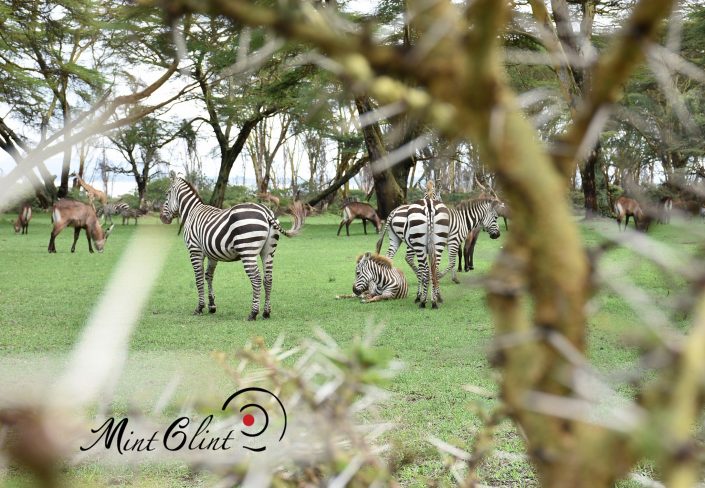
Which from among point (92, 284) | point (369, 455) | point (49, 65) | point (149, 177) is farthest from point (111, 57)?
point (369, 455)

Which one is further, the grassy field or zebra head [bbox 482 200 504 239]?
zebra head [bbox 482 200 504 239]

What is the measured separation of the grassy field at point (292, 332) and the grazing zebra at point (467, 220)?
45 cm

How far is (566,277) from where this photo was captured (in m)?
0.37

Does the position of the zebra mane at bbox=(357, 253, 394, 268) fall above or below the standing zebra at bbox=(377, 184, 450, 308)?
below

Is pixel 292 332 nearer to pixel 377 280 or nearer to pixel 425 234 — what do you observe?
pixel 377 280

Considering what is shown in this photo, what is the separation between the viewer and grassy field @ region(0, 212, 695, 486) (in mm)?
1394

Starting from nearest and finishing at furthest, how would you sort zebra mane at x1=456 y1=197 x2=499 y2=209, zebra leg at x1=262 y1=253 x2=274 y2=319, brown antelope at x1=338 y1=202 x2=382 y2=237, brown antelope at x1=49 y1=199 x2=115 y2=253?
1. zebra leg at x1=262 y1=253 x2=274 y2=319
2. zebra mane at x1=456 y1=197 x2=499 y2=209
3. brown antelope at x1=49 y1=199 x2=115 y2=253
4. brown antelope at x1=338 y1=202 x2=382 y2=237

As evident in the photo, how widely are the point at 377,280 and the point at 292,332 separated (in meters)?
1.91

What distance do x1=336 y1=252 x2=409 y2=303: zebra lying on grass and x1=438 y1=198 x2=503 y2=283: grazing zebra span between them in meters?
0.62

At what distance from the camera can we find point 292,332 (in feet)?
19.1

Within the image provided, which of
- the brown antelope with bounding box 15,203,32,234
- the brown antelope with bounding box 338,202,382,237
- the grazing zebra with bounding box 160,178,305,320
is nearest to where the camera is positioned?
the grazing zebra with bounding box 160,178,305,320

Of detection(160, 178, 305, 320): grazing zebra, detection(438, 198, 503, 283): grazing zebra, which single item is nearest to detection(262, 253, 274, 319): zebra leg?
detection(160, 178, 305, 320): grazing zebra

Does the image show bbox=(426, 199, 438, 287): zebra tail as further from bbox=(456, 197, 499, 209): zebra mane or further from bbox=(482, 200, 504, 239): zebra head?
bbox=(482, 200, 504, 239): zebra head

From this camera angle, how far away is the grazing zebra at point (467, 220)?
837cm
